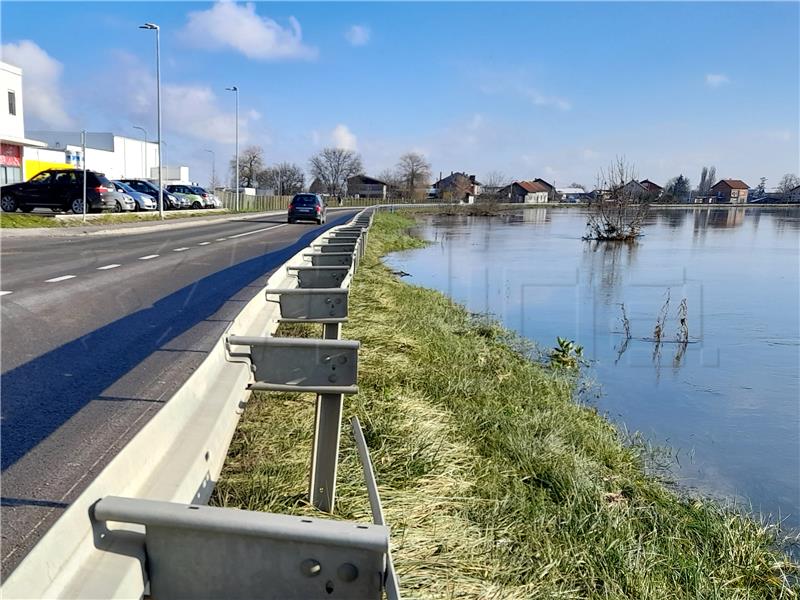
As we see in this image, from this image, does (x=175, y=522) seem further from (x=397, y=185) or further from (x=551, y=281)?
(x=397, y=185)

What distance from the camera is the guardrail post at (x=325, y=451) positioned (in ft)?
9.78

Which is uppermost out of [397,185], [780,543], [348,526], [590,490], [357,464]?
[397,185]

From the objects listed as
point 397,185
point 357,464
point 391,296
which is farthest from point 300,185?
point 357,464

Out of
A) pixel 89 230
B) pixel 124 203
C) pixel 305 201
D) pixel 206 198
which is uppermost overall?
pixel 206 198

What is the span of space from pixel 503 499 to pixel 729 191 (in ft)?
626

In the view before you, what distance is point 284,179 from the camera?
12900 cm

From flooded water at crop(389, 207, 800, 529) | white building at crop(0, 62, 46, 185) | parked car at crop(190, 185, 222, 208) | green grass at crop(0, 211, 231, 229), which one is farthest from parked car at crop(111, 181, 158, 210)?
flooded water at crop(389, 207, 800, 529)

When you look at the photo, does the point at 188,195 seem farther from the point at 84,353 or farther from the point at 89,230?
the point at 84,353

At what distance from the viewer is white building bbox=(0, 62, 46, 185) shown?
35281 mm

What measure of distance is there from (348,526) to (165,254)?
Result: 49.7ft

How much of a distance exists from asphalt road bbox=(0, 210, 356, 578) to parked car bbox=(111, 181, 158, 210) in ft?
67.3

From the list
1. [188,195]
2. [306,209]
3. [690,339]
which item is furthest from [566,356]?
[188,195]

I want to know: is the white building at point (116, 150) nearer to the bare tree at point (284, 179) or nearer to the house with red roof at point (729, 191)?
the bare tree at point (284, 179)

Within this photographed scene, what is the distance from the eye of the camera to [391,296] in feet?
38.9
